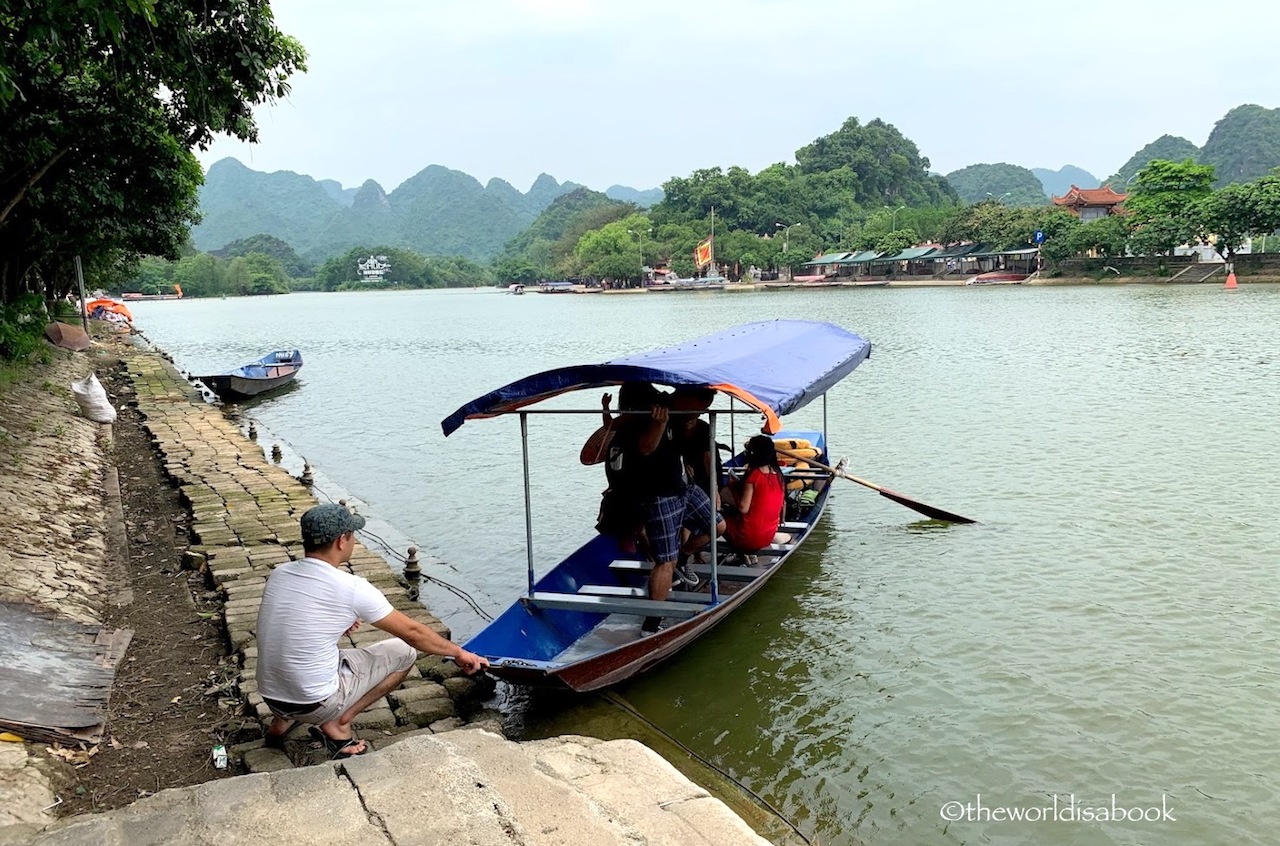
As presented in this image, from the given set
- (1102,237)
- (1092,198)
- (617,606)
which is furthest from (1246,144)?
(617,606)

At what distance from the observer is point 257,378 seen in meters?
23.3

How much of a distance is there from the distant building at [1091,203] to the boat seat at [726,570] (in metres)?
76.6

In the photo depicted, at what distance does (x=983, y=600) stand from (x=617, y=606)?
11.7ft

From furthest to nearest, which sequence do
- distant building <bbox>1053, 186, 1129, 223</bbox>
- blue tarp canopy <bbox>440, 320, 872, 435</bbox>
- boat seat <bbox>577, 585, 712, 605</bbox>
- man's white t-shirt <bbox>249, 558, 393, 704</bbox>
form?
distant building <bbox>1053, 186, 1129, 223</bbox>, boat seat <bbox>577, 585, 712, 605</bbox>, blue tarp canopy <bbox>440, 320, 872, 435</bbox>, man's white t-shirt <bbox>249, 558, 393, 704</bbox>

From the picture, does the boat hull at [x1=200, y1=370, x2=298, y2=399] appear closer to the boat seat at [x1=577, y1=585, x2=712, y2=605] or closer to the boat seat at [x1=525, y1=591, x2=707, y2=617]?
the boat seat at [x1=577, y1=585, x2=712, y2=605]

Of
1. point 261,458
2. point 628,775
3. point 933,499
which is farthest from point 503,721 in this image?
point 261,458

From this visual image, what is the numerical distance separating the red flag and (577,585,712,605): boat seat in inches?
3736

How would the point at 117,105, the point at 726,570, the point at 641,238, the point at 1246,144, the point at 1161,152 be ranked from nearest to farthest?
the point at 726,570 → the point at 117,105 → the point at 641,238 → the point at 1246,144 → the point at 1161,152

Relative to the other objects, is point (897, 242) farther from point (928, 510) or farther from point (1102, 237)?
point (928, 510)

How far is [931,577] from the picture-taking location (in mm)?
8672

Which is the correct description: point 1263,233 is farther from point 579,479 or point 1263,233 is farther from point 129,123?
point 129,123

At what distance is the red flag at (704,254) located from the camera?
9941 cm

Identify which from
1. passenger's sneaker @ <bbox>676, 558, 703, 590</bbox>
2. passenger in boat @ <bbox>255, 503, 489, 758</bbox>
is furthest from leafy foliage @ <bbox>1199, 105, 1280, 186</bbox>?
passenger in boat @ <bbox>255, 503, 489, 758</bbox>

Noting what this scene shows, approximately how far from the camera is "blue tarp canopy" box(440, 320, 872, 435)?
5.94 meters
